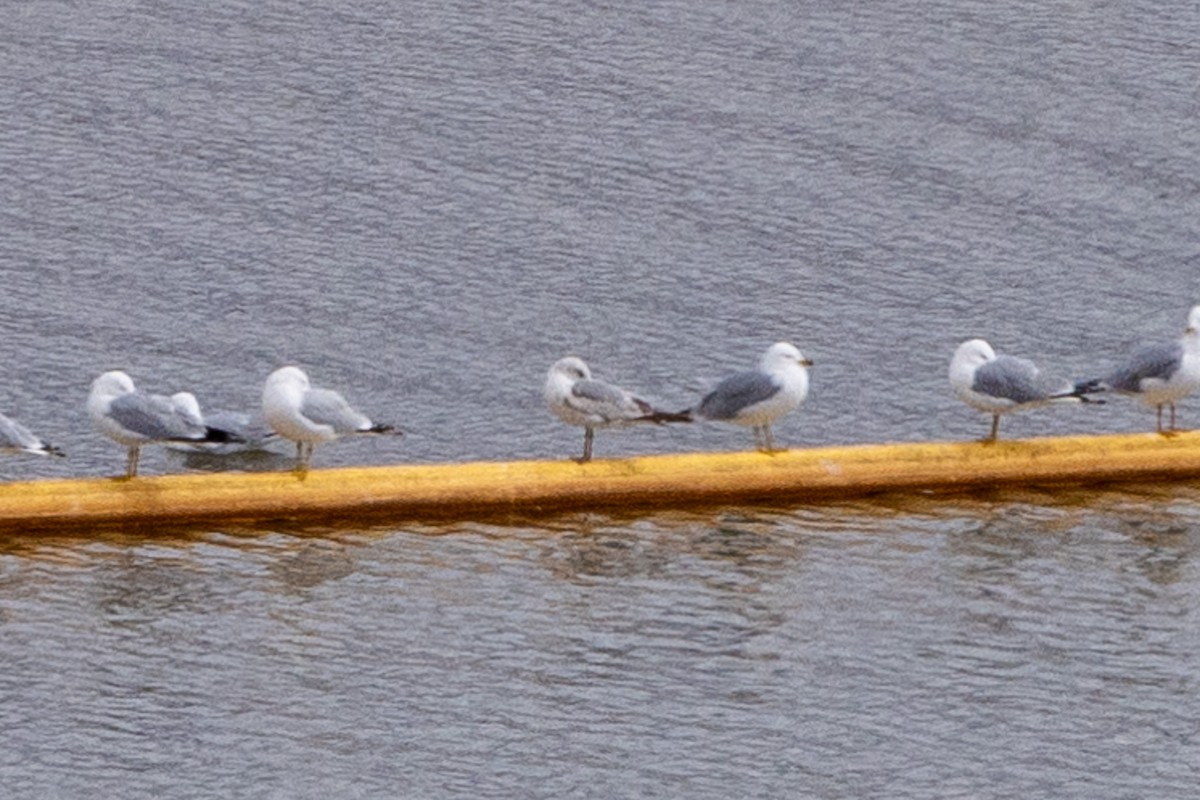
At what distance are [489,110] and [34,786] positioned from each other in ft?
38.5

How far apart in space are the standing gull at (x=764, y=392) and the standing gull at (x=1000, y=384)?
3.14 feet

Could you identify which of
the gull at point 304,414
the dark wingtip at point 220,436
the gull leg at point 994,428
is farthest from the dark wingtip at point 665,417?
the dark wingtip at point 220,436

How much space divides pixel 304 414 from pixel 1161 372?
502 centimetres

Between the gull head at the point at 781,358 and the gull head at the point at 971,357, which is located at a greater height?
the gull head at the point at 971,357

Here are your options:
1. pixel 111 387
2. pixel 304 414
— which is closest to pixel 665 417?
pixel 304 414

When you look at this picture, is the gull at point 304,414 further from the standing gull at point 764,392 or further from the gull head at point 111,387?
the standing gull at point 764,392

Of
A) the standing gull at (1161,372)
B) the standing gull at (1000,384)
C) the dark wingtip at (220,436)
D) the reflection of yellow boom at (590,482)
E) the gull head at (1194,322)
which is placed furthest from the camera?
the gull head at (1194,322)

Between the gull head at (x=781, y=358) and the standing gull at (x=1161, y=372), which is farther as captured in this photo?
the standing gull at (x=1161, y=372)

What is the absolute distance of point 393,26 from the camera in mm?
25766

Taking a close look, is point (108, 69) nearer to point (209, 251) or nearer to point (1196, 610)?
point (209, 251)

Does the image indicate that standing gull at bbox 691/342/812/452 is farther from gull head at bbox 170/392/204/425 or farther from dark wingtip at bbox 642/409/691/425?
gull head at bbox 170/392/204/425

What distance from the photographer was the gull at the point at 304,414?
16.7 m

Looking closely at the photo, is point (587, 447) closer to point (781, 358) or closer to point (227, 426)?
point (781, 358)

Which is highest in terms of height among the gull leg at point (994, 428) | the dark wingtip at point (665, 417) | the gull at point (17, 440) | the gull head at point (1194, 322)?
the gull head at point (1194, 322)
